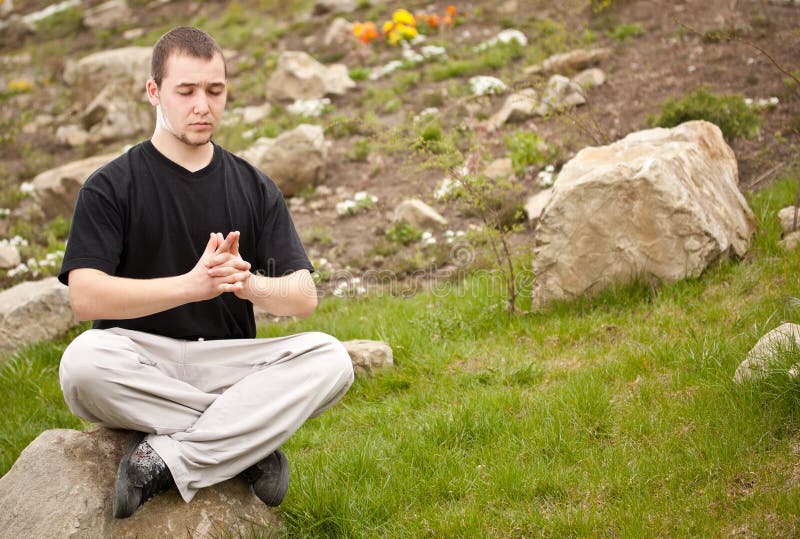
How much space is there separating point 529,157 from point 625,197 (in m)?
2.75

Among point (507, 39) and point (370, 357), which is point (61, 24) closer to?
point (507, 39)

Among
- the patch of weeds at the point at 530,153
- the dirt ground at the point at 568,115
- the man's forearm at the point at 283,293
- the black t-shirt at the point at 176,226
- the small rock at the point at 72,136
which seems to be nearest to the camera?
the black t-shirt at the point at 176,226

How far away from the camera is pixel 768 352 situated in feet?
12.1

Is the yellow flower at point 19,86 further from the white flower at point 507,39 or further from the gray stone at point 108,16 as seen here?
the white flower at point 507,39

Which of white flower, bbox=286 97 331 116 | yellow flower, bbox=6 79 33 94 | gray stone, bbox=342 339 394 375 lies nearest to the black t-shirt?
gray stone, bbox=342 339 394 375

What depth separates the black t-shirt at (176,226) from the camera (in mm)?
3260

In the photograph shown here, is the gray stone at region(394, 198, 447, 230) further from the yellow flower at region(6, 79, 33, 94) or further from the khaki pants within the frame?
the yellow flower at region(6, 79, 33, 94)

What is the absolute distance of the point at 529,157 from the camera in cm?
769

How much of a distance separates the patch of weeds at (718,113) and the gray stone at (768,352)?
11.6 ft

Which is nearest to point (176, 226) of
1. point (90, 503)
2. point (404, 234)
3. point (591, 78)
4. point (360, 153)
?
point (90, 503)

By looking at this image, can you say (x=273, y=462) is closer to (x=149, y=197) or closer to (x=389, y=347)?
(x=149, y=197)

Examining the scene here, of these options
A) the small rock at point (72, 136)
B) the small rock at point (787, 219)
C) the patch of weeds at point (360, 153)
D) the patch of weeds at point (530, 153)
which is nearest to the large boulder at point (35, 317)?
the patch of weeds at point (360, 153)

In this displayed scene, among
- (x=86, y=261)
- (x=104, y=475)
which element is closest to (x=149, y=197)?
(x=86, y=261)

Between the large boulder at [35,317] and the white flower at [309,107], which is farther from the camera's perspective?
the white flower at [309,107]
